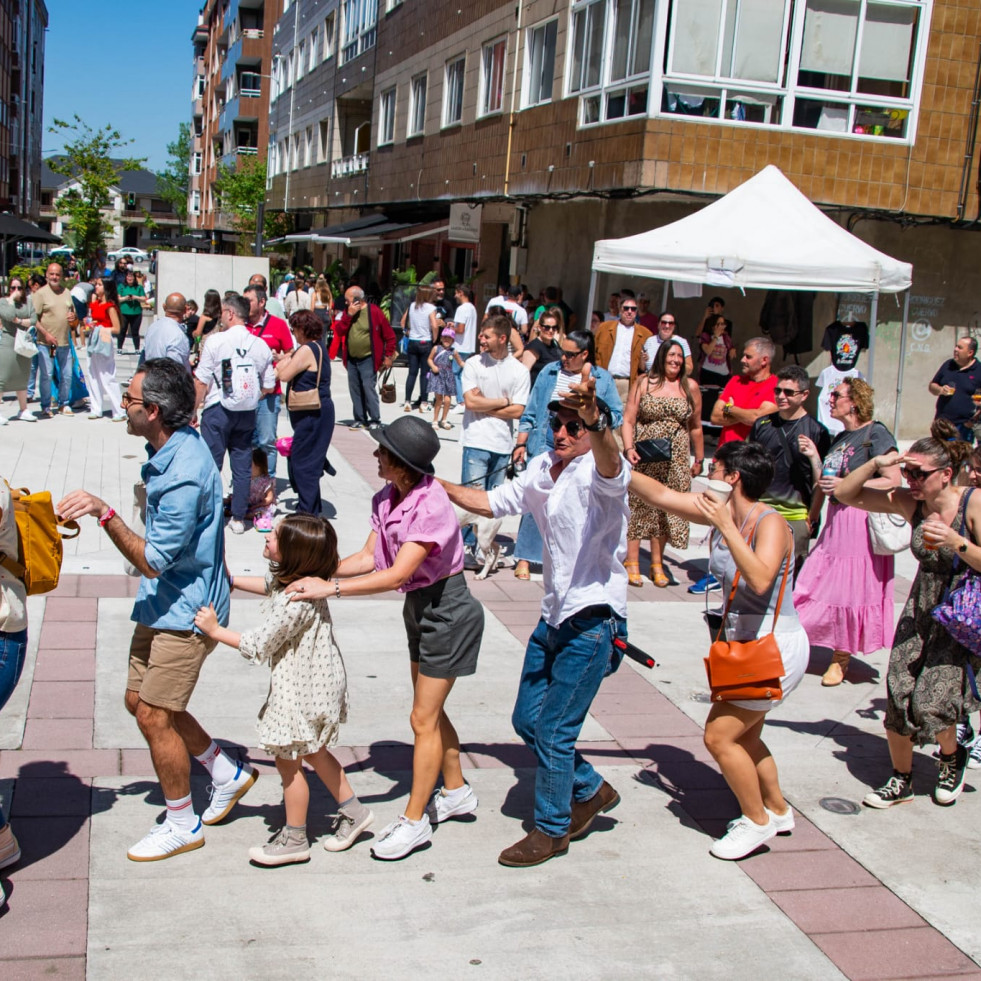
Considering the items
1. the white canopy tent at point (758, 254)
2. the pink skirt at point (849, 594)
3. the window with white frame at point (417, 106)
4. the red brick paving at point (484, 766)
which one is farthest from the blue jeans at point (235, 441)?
the window with white frame at point (417, 106)

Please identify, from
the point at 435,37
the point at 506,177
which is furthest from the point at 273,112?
the point at 506,177

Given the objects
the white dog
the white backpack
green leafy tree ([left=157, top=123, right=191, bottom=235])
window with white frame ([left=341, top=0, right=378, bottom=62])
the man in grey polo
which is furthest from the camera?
green leafy tree ([left=157, top=123, right=191, bottom=235])

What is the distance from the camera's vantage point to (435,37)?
79.9 ft

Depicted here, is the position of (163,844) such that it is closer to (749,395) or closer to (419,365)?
(749,395)

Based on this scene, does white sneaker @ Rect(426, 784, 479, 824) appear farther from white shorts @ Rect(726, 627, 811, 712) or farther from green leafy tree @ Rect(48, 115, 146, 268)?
green leafy tree @ Rect(48, 115, 146, 268)

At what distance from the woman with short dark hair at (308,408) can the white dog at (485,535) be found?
1.46 metres

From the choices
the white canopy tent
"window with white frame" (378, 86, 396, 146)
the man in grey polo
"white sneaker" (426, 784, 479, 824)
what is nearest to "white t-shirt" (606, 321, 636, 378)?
the white canopy tent

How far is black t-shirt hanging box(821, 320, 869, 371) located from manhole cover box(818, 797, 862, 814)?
9798mm

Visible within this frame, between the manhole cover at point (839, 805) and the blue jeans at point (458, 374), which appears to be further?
the blue jeans at point (458, 374)

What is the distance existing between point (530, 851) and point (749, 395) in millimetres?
4693

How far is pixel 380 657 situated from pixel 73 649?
1.70 metres

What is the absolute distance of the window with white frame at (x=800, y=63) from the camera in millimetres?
14422

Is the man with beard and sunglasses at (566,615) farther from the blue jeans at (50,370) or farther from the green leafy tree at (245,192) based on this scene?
the green leafy tree at (245,192)

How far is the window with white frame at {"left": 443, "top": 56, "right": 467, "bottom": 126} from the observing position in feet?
74.7
